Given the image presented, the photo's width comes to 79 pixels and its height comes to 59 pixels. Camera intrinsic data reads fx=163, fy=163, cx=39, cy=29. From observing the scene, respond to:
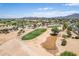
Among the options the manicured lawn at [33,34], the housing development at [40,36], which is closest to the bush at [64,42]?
the housing development at [40,36]

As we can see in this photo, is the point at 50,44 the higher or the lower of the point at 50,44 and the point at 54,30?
the lower

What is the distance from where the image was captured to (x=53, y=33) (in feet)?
4.59

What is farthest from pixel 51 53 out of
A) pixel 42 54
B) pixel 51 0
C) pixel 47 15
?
pixel 51 0

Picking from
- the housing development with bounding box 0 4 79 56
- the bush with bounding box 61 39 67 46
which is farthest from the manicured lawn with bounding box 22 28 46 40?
the bush with bounding box 61 39 67 46

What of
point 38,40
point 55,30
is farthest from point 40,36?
point 55,30

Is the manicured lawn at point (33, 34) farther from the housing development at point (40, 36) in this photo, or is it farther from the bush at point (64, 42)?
the bush at point (64, 42)

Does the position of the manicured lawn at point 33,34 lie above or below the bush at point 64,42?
above

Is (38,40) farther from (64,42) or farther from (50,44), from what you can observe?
(64,42)

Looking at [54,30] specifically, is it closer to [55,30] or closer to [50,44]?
[55,30]

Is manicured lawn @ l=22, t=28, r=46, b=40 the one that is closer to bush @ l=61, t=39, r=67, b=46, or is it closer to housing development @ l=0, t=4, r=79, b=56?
housing development @ l=0, t=4, r=79, b=56

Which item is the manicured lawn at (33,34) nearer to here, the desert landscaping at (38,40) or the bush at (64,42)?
the desert landscaping at (38,40)

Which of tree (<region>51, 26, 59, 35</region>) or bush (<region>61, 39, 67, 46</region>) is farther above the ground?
tree (<region>51, 26, 59, 35</region>)

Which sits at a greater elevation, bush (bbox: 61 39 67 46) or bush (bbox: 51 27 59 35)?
bush (bbox: 51 27 59 35)

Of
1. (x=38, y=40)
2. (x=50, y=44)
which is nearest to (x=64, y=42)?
(x=50, y=44)
